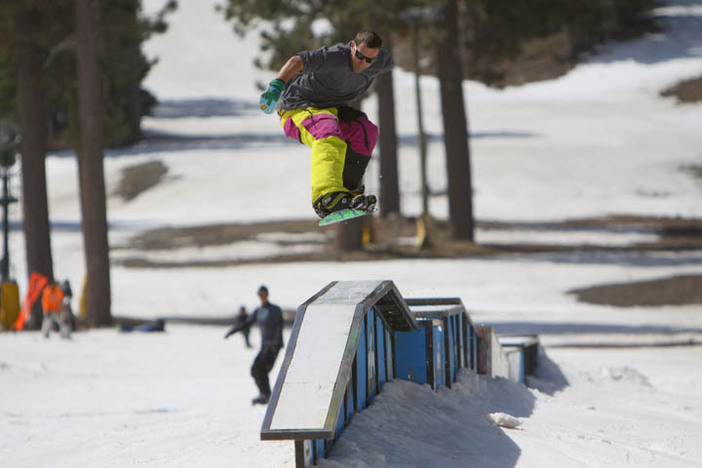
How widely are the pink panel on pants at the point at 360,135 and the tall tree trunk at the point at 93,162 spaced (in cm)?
1485

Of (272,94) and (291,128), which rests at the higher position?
(272,94)

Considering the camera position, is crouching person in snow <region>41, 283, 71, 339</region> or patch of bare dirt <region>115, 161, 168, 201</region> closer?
crouching person in snow <region>41, 283, 71, 339</region>

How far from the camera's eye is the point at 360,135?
8.16m

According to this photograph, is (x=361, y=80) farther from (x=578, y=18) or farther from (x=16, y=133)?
(x=578, y=18)

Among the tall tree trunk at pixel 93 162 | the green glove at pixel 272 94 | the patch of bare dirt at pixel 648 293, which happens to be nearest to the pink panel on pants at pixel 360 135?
the green glove at pixel 272 94

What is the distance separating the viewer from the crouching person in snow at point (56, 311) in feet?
64.6

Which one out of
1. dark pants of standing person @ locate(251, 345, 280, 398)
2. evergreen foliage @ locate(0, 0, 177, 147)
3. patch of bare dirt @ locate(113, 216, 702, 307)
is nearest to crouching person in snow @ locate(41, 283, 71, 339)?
evergreen foliage @ locate(0, 0, 177, 147)

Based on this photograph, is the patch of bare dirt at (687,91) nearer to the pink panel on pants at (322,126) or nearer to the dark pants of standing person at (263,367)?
the dark pants of standing person at (263,367)

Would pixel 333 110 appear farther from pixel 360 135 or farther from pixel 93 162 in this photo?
pixel 93 162

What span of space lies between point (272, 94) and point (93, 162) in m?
15.3

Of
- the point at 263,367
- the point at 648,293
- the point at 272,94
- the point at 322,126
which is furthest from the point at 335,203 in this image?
the point at 648,293

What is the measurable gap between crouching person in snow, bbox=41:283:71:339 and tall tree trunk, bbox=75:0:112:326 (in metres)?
2.21

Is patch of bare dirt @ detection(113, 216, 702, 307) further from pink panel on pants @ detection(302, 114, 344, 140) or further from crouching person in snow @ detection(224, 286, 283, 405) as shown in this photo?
pink panel on pants @ detection(302, 114, 344, 140)

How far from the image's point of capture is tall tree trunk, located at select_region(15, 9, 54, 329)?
76.5 feet
